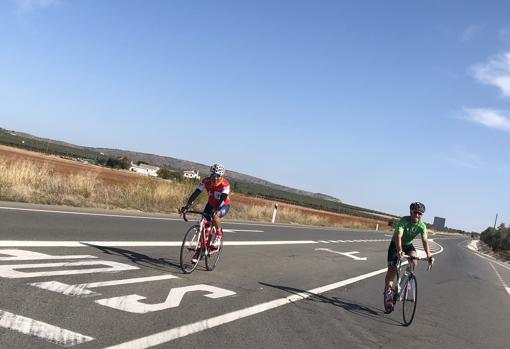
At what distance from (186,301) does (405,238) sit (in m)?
3.76

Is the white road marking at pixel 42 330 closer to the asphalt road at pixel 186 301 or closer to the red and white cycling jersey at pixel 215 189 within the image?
the asphalt road at pixel 186 301

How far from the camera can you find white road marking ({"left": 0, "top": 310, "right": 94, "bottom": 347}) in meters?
4.98

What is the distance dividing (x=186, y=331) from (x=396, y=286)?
418cm

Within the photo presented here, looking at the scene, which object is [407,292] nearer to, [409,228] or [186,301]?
[409,228]

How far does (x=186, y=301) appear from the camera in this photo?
730cm

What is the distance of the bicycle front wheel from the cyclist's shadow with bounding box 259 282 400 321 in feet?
1.08

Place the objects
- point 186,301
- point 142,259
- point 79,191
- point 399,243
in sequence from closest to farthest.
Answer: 1. point 186,301
2. point 399,243
3. point 142,259
4. point 79,191

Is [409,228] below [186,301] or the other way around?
the other way around

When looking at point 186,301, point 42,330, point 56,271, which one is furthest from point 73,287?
point 42,330

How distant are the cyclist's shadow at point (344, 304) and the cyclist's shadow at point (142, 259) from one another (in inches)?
67.9

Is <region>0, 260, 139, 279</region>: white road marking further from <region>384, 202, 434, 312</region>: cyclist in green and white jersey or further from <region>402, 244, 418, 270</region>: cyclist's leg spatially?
<region>402, 244, 418, 270</region>: cyclist's leg

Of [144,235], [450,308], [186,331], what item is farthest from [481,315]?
[144,235]

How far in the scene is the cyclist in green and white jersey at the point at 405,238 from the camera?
8.48 meters

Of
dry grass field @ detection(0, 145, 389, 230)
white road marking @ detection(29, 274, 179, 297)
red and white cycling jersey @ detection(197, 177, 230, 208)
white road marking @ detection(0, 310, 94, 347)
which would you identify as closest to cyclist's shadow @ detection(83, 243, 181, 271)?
red and white cycling jersey @ detection(197, 177, 230, 208)
